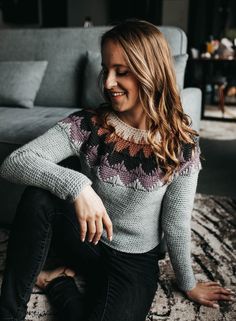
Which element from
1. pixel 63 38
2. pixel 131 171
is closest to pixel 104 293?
pixel 131 171

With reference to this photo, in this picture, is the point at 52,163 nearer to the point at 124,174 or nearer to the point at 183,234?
the point at 124,174

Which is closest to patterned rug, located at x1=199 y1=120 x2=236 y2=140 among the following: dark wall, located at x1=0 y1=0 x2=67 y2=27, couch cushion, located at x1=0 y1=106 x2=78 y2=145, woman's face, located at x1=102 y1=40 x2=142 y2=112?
couch cushion, located at x1=0 y1=106 x2=78 y2=145

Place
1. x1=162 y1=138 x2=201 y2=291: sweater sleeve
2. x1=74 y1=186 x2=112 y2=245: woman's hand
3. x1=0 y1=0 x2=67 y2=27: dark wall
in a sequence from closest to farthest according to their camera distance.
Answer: x1=74 y1=186 x2=112 y2=245: woman's hand
x1=162 y1=138 x2=201 y2=291: sweater sleeve
x1=0 y1=0 x2=67 y2=27: dark wall

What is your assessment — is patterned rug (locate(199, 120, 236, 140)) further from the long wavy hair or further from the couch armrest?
the long wavy hair

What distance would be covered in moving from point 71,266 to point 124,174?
0.46 m

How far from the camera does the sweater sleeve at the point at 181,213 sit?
1033mm

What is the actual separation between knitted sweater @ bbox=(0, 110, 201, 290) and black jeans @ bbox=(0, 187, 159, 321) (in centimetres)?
5

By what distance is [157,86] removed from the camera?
3.19 feet

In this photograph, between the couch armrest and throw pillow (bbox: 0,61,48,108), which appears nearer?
the couch armrest

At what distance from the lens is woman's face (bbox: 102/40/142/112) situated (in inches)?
37.4

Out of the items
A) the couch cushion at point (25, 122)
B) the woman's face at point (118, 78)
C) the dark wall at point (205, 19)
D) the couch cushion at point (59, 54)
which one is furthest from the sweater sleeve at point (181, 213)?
the dark wall at point (205, 19)

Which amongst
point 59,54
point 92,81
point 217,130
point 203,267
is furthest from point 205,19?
point 203,267

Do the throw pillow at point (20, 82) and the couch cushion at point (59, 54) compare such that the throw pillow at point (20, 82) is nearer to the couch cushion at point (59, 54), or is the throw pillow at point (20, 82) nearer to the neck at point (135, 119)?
the couch cushion at point (59, 54)

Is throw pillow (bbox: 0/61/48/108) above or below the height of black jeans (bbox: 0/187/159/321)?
above
